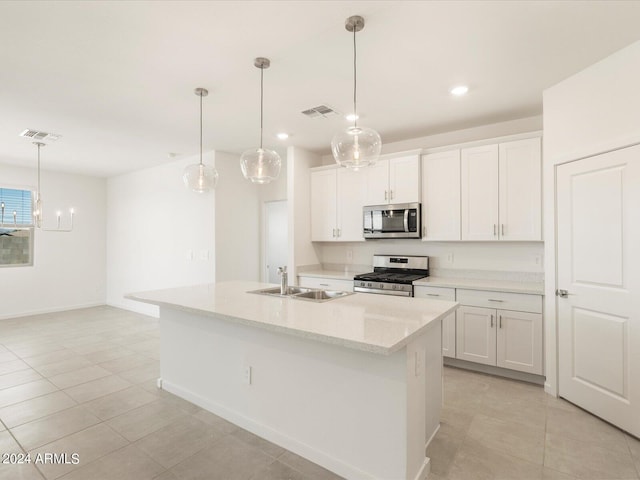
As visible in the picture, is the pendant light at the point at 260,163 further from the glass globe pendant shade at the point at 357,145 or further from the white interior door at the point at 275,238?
the white interior door at the point at 275,238

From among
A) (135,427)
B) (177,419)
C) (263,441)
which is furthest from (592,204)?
(135,427)

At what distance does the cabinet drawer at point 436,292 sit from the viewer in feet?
11.7

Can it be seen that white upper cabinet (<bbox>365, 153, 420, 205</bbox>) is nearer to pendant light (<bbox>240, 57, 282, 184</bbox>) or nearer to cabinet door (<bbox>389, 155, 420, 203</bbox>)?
cabinet door (<bbox>389, 155, 420, 203</bbox>)

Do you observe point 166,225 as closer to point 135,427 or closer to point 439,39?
point 135,427

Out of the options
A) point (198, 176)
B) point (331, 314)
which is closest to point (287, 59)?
point (198, 176)

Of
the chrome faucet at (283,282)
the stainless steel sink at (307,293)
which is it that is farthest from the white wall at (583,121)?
the chrome faucet at (283,282)

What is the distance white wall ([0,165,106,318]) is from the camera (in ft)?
19.7

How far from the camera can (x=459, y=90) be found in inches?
117

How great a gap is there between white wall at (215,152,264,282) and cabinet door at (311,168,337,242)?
1211mm

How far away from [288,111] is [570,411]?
11.9ft

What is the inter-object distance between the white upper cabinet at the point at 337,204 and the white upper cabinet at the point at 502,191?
1.31 meters

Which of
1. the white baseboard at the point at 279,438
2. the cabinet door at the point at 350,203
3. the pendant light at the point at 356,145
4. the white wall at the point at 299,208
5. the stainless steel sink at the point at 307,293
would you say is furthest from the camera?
the white wall at the point at 299,208

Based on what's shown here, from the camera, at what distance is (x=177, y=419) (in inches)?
102

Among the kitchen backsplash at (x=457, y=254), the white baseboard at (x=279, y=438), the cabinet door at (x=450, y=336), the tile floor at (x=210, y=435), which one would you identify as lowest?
the tile floor at (x=210, y=435)
